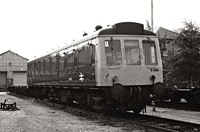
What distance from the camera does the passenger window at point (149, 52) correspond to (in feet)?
40.7

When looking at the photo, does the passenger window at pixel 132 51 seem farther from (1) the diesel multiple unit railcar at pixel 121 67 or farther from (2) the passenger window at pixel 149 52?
(2) the passenger window at pixel 149 52

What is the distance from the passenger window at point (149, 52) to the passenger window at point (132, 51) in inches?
11.9

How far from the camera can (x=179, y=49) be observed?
2528cm

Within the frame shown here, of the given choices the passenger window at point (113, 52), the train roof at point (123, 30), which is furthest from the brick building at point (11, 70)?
the passenger window at point (113, 52)

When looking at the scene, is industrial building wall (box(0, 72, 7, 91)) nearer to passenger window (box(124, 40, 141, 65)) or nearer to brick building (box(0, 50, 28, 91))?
brick building (box(0, 50, 28, 91))

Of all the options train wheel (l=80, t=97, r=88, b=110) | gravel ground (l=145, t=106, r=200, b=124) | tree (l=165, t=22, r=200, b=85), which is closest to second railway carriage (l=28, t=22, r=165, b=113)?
train wheel (l=80, t=97, r=88, b=110)

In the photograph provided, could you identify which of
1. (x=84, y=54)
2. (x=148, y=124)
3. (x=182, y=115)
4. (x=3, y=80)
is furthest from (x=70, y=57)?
(x=3, y=80)

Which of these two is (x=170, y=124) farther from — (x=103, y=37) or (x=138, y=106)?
(x=103, y=37)

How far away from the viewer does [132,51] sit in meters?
12.2

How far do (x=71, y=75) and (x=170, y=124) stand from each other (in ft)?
19.2

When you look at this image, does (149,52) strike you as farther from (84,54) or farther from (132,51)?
(84,54)

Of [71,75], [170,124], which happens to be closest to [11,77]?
[71,75]

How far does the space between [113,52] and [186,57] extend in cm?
1376

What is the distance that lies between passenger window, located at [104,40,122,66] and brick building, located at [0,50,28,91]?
55050mm
